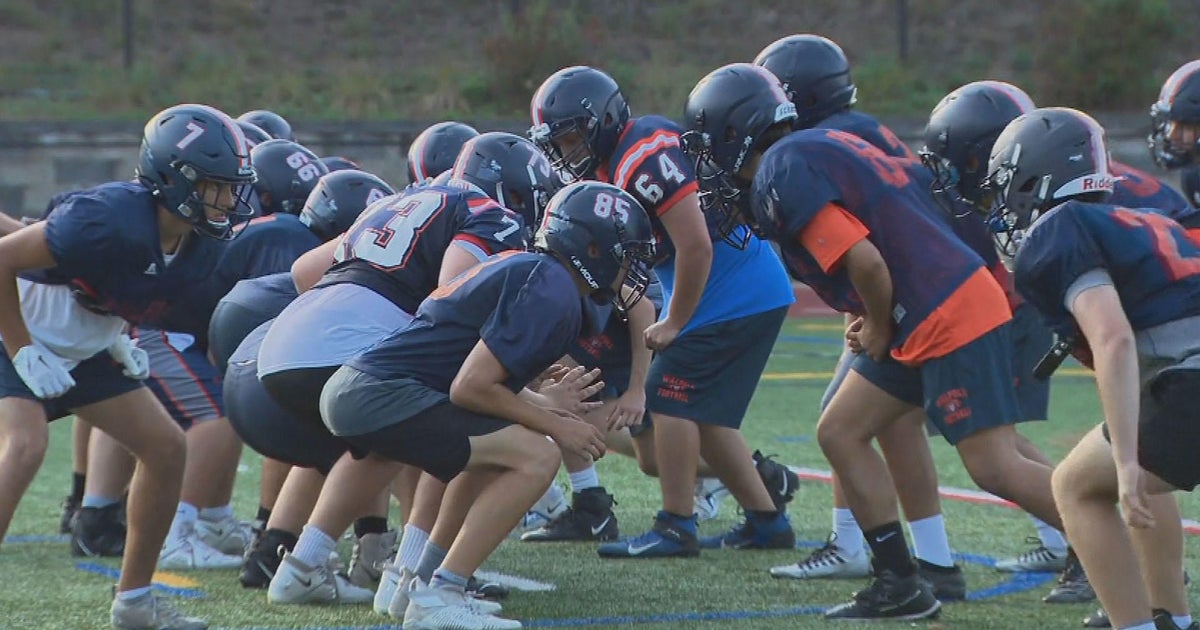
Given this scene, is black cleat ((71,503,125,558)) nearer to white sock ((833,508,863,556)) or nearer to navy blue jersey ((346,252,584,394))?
navy blue jersey ((346,252,584,394))

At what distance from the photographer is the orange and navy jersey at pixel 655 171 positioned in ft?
20.4

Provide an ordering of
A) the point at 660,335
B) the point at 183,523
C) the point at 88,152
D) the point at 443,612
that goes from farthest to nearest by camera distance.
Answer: the point at 88,152
the point at 183,523
the point at 660,335
the point at 443,612

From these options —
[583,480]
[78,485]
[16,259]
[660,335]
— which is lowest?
[78,485]

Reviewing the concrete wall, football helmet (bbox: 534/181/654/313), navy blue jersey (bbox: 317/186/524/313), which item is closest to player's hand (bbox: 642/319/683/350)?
navy blue jersey (bbox: 317/186/524/313)

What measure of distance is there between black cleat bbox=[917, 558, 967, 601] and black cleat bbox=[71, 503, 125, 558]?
3071 millimetres

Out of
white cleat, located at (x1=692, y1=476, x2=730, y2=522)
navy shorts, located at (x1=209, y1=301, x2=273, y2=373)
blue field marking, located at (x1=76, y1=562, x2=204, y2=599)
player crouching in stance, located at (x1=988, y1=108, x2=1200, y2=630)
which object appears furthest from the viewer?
white cleat, located at (x1=692, y1=476, x2=730, y2=522)

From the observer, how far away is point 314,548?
5359 millimetres

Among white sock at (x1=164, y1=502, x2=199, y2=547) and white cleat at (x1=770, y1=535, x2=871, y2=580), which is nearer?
white cleat at (x1=770, y1=535, x2=871, y2=580)

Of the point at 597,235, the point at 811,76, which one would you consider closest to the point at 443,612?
the point at 597,235

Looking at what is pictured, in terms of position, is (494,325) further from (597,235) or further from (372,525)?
(372,525)

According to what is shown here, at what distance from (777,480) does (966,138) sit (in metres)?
2.05

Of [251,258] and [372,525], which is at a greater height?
[251,258]

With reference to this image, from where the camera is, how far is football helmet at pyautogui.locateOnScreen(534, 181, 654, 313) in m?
4.98

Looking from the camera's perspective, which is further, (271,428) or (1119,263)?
(271,428)
